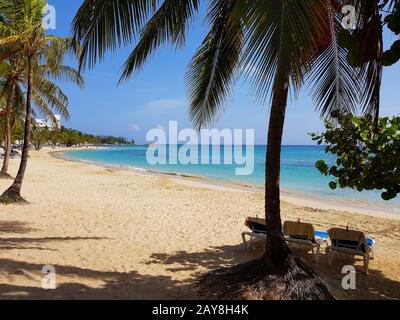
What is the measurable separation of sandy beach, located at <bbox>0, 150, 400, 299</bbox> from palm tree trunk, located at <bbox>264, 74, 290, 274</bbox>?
3.32ft

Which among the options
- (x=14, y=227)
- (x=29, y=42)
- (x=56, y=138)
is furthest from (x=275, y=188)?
(x=56, y=138)

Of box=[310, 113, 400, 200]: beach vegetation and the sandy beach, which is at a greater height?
box=[310, 113, 400, 200]: beach vegetation

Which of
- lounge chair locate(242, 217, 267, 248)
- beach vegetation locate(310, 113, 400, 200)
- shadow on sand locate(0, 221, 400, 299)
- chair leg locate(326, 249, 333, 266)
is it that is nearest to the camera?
shadow on sand locate(0, 221, 400, 299)

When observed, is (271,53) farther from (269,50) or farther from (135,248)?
(135,248)

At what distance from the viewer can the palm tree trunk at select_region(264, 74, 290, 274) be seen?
12.6ft

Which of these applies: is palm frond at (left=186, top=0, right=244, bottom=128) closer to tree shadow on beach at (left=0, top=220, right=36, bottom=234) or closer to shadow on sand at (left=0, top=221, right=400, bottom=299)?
shadow on sand at (left=0, top=221, right=400, bottom=299)

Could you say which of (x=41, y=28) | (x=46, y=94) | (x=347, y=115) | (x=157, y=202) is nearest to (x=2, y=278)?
(x=347, y=115)

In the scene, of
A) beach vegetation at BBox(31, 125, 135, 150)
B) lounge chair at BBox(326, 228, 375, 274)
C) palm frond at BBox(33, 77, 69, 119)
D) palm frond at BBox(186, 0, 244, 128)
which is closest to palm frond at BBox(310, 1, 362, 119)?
palm frond at BBox(186, 0, 244, 128)

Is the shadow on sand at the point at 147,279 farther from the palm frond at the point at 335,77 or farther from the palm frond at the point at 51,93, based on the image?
the palm frond at the point at 51,93

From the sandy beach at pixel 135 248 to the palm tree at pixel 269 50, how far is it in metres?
1.59

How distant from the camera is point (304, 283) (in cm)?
397

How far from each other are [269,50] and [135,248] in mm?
4803

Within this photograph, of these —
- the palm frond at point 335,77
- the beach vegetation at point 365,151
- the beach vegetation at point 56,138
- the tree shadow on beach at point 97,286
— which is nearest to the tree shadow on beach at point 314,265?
the tree shadow on beach at point 97,286
